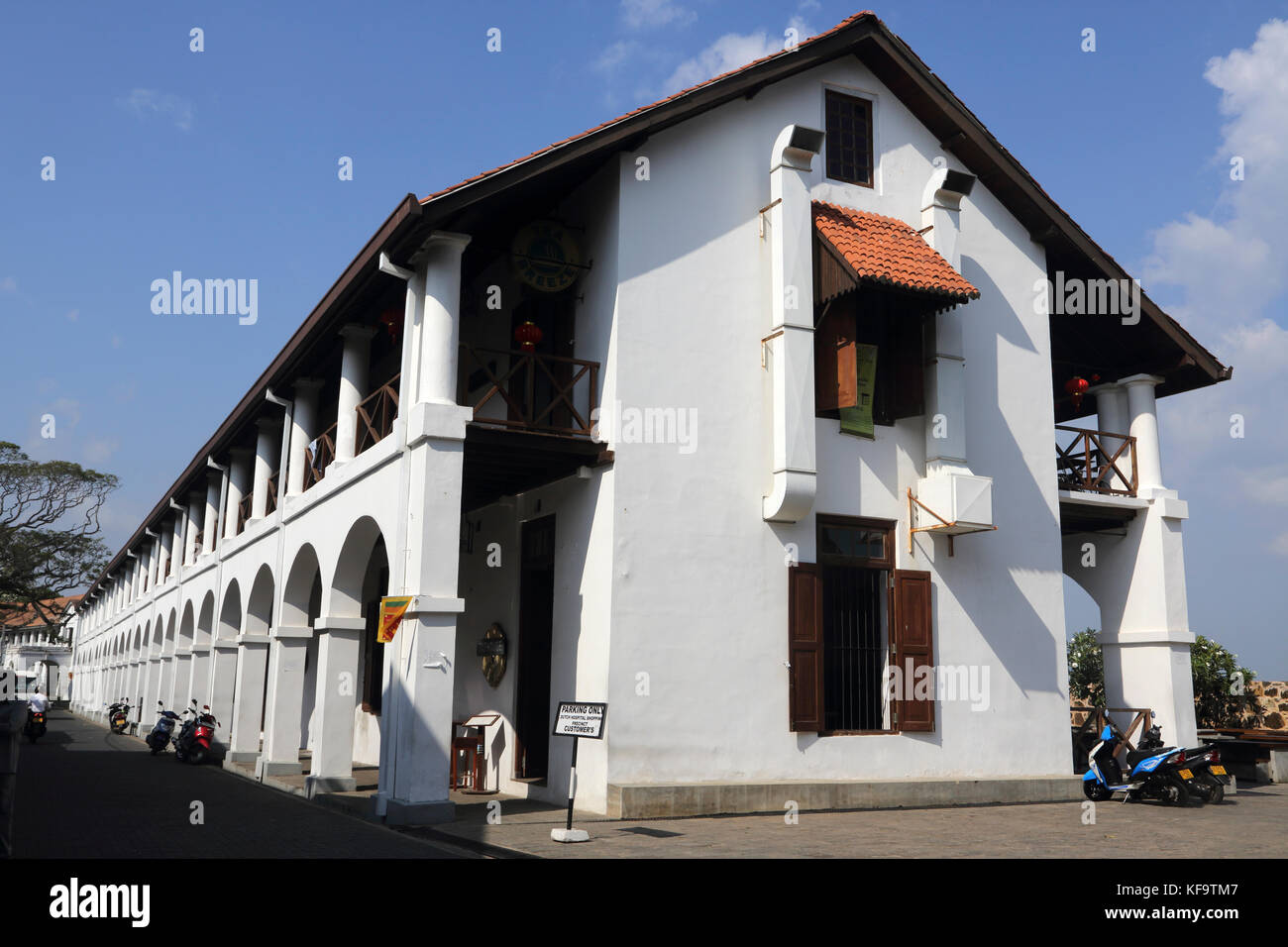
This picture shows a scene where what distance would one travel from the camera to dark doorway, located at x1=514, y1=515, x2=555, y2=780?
45.8 feet

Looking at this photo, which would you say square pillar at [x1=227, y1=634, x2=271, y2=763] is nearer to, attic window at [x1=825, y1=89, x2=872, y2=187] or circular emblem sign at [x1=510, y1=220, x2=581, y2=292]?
circular emblem sign at [x1=510, y1=220, x2=581, y2=292]

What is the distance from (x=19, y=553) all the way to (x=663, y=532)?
40.7 meters

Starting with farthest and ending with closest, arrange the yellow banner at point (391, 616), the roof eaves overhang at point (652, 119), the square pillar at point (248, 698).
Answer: the square pillar at point (248, 698) → the roof eaves overhang at point (652, 119) → the yellow banner at point (391, 616)

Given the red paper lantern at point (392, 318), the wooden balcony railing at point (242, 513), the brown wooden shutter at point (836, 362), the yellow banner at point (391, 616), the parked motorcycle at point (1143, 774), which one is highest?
the red paper lantern at point (392, 318)


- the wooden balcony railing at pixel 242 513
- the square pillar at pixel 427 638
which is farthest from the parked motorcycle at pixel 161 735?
the square pillar at pixel 427 638

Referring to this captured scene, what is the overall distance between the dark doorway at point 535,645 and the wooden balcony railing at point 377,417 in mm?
2236

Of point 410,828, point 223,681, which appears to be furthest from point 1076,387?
point 223,681

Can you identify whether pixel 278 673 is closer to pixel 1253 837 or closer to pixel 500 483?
pixel 500 483

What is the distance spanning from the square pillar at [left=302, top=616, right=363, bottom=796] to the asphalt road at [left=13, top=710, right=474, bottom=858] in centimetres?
46

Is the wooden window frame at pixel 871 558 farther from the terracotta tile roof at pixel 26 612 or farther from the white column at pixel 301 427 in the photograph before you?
the terracotta tile roof at pixel 26 612

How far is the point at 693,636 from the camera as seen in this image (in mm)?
12227

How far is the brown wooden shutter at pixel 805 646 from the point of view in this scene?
12.6 metres

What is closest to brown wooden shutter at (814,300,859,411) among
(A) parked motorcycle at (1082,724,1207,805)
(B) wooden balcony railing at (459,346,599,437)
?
(B) wooden balcony railing at (459,346,599,437)
